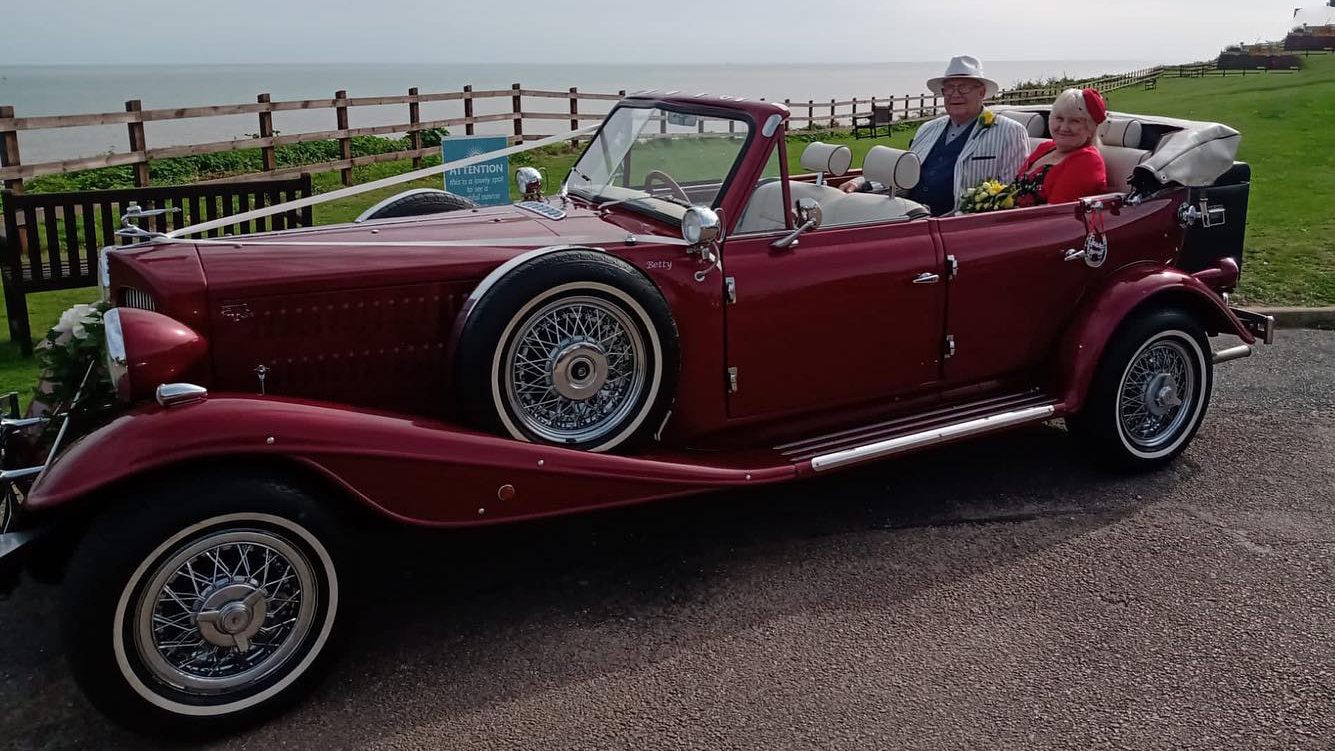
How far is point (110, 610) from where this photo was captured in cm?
288

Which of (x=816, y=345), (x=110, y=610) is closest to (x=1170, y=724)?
(x=816, y=345)

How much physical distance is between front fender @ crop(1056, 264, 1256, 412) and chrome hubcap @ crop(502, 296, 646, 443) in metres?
2.24

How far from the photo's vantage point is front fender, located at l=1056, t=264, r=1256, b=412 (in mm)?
4820

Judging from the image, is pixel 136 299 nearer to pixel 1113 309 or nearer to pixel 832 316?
pixel 832 316

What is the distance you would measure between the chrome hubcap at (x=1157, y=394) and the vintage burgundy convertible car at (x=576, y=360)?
17 mm

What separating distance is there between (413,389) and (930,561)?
7.23 feet

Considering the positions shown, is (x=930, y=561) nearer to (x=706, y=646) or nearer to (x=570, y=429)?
(x=706, y=646)

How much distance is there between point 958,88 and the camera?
18.6 ft

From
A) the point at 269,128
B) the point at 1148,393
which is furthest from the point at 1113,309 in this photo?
the point at 269,128

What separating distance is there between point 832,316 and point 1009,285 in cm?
102

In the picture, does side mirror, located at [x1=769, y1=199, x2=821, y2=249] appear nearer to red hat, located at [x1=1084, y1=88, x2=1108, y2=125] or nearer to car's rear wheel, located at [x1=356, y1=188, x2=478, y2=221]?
car's rear wheel, located at [x1=356, y1=188, x2=478, y2=221]

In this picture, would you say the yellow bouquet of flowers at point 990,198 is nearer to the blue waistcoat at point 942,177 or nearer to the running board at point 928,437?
the blue waistcoat at point 942,177

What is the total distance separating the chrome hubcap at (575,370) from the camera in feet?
12.1

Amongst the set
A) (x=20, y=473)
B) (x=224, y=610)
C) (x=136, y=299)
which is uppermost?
(x=136, y=299)
